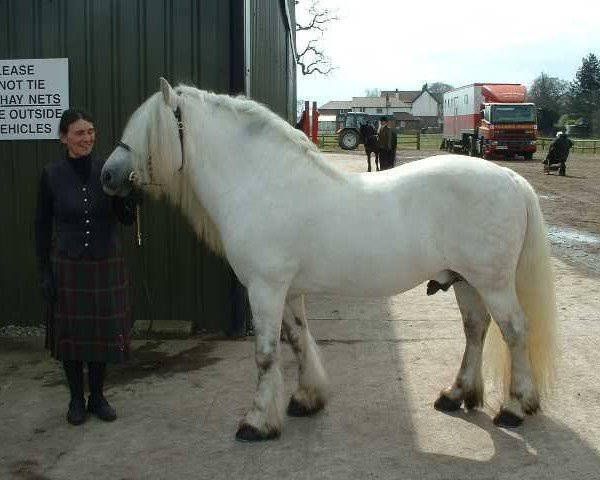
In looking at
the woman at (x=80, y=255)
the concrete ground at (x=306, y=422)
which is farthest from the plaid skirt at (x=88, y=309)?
the concrete ground at (x=306, y=422)

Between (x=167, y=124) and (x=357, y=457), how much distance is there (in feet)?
6.27

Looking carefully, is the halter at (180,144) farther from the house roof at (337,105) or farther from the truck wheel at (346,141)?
the house roof at (337,105)

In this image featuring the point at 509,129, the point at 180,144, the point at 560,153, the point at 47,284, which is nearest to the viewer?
the point at 180,144

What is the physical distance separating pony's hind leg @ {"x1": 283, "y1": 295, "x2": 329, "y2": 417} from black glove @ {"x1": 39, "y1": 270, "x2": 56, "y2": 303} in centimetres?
128

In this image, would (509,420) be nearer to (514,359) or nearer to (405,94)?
(514,359)

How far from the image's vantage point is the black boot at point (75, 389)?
3.78 metres

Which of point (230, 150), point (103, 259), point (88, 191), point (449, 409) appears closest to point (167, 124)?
point (230, 150)

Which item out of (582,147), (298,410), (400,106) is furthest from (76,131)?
(400,106)

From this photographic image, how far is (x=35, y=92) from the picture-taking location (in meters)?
5.47

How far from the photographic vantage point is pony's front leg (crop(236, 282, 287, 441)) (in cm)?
347

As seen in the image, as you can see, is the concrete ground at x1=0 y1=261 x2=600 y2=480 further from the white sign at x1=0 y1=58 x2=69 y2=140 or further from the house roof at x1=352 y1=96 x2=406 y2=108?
the house roof at x1=352 y1=96 x2=406 y2=108

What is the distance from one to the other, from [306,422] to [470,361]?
101 centimetres

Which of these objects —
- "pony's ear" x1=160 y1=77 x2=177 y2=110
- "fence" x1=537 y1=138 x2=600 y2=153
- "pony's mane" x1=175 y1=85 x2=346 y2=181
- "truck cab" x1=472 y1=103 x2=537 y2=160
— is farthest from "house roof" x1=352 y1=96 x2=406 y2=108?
"pony's ear" x1=160 y1=77 x2=177 y2=110

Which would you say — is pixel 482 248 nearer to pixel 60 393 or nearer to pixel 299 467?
pixel 299 467
